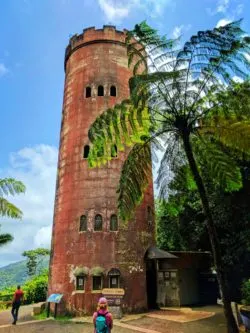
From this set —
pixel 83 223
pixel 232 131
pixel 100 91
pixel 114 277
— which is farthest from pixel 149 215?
pixel 232 131

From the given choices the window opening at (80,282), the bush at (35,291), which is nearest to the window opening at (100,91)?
the window opening at (80,282)

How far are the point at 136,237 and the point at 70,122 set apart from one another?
900cm

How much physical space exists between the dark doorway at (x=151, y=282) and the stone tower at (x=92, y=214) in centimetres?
151

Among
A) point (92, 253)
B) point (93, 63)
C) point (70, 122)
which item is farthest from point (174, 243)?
point (93, 63)

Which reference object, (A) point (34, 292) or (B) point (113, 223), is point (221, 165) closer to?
(B) point (113, 223)

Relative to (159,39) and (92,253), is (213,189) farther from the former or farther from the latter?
(159,39)

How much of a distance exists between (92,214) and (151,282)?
19.7 feet

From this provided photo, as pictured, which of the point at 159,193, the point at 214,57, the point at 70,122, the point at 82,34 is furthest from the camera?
the point at 82,34

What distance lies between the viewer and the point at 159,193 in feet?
43.3

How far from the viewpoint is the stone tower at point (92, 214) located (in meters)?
16.8

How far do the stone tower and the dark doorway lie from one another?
1.51 meters

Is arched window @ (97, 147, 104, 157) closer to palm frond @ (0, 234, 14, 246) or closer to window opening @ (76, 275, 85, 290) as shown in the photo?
palm frond @ (0, 234, 14, 246)

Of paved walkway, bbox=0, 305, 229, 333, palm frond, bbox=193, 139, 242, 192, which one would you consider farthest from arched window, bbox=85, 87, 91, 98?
paved walkway, bbox=0, 305, 229, 333

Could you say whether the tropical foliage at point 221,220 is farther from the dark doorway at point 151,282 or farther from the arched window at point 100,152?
the dark doorway at point 151,282
